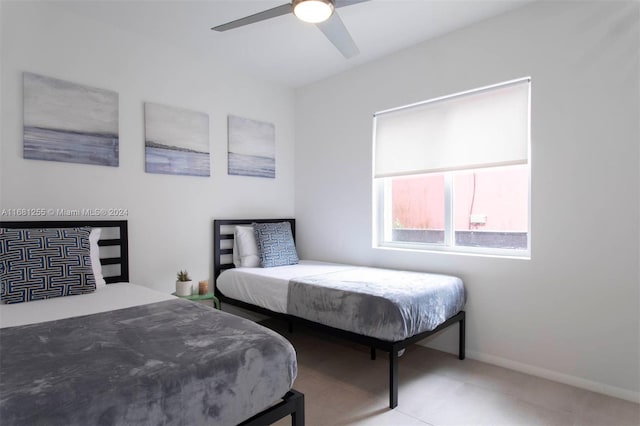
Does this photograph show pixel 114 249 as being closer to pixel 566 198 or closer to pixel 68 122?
pixel 68 122

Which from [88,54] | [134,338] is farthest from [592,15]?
[88,54]

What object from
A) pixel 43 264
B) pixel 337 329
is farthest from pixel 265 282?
pixel 43 264

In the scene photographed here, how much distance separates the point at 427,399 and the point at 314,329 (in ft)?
2.77

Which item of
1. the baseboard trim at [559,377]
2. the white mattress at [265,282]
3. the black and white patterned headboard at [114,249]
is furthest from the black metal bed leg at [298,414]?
the black and white patterned headboard at [114,249]

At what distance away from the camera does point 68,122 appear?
2.63m

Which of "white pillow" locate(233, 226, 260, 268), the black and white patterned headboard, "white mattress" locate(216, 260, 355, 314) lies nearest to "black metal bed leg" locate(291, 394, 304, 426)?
"white mattress" locate(216, 260, 355, 314)

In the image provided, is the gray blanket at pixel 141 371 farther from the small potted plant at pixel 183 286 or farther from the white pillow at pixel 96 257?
the small potted plant at pixel 183 286

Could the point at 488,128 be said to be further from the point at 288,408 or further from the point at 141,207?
the point at 141,207

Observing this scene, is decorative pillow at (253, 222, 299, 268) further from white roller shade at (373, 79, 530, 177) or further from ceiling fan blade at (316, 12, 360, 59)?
ceiling fan blade at (316, 12, 360, 59)

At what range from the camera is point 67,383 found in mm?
1081

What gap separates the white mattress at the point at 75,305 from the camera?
Result: 5.98ft

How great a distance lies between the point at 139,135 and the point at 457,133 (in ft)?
8.60

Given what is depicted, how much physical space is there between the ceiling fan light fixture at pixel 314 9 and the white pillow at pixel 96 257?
81.1 inches

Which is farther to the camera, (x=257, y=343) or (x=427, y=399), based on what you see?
(x=427, y=399)
